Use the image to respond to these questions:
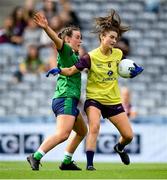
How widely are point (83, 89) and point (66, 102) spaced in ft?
27.9

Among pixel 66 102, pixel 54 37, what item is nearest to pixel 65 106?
pixel 66 102

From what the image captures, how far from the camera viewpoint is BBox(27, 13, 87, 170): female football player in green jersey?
14.5m

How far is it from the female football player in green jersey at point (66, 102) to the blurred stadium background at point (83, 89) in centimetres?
572

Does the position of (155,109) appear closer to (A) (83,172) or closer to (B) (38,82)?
(B) (38,82)

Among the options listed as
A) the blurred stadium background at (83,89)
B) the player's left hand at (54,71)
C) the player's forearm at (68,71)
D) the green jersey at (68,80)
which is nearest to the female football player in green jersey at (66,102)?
the green jersey at (68,80)

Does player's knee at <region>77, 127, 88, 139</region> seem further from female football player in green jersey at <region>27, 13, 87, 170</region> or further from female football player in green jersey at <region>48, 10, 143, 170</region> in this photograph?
female football player in green jersey at <region>48, 10, 143, 170</region>

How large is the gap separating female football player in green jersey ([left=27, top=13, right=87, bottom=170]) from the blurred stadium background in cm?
572

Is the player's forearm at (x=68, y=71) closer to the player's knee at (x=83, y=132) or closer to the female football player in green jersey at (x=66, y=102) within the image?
the female football player in green jersey at (x=66, y=102)

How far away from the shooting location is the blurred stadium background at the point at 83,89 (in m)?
20.8

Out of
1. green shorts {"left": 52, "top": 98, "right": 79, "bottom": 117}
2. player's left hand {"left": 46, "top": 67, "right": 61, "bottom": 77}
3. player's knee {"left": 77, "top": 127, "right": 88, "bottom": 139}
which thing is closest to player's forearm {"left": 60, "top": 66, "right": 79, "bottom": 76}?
player's left hand {"left": 46, "top": 67, "right": 61, "bottom": 77}

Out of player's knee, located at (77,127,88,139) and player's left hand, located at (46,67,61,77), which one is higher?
player's left hand, located at (46,67,61,77)

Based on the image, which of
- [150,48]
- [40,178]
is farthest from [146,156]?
[40,178]

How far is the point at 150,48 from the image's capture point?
1001 inches

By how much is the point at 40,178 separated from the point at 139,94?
11.2 m
